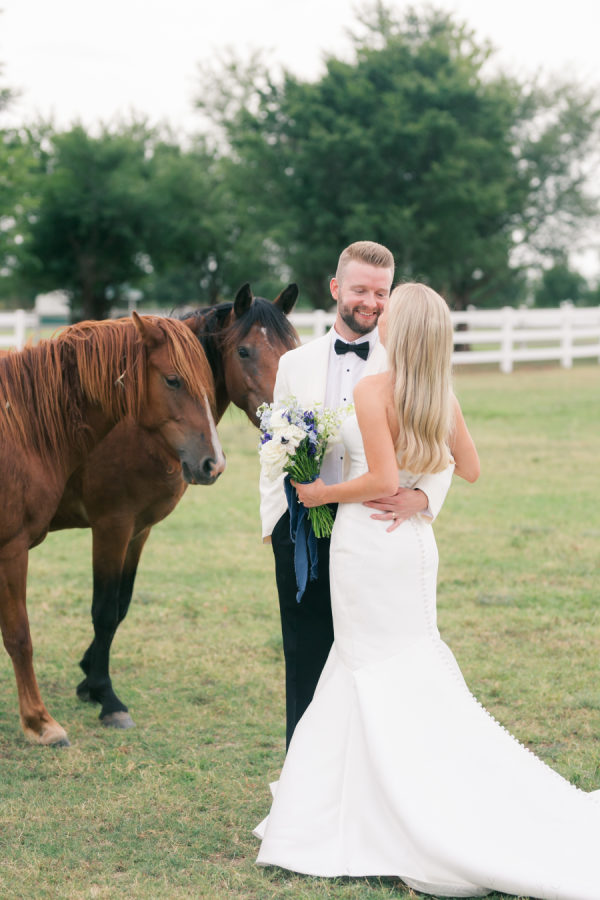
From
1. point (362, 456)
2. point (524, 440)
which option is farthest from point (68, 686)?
point (524, 440)

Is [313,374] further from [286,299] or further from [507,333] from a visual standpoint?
[507,333]

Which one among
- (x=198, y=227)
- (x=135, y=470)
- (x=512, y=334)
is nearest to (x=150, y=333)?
(x=135, y=470)

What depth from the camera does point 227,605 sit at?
661cm

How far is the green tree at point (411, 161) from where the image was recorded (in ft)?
85.8

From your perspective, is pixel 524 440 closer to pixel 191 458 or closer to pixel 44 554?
pixel 44 554

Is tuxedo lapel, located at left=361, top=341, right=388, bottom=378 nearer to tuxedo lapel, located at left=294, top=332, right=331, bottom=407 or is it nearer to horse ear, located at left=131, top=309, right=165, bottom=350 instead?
tuxedo lapel, located at left=294, top=332, right=331, bottom=407

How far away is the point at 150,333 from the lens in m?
4.09

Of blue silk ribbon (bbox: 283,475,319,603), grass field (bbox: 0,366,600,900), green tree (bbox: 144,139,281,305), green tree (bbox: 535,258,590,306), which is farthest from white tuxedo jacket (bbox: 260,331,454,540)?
green tree (bbox: 535,258,590,306)

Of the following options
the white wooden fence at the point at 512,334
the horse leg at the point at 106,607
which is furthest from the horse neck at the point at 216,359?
the white wooden fence at the point at 512,334

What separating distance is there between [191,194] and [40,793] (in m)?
32.4

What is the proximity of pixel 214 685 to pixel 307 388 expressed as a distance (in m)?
2.34

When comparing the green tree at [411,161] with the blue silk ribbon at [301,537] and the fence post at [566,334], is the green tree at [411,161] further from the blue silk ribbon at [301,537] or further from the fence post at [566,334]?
the blue silk ribbon at [301,537]

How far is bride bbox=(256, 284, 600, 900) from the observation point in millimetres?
2922

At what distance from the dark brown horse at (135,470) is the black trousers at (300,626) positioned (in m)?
1.26
